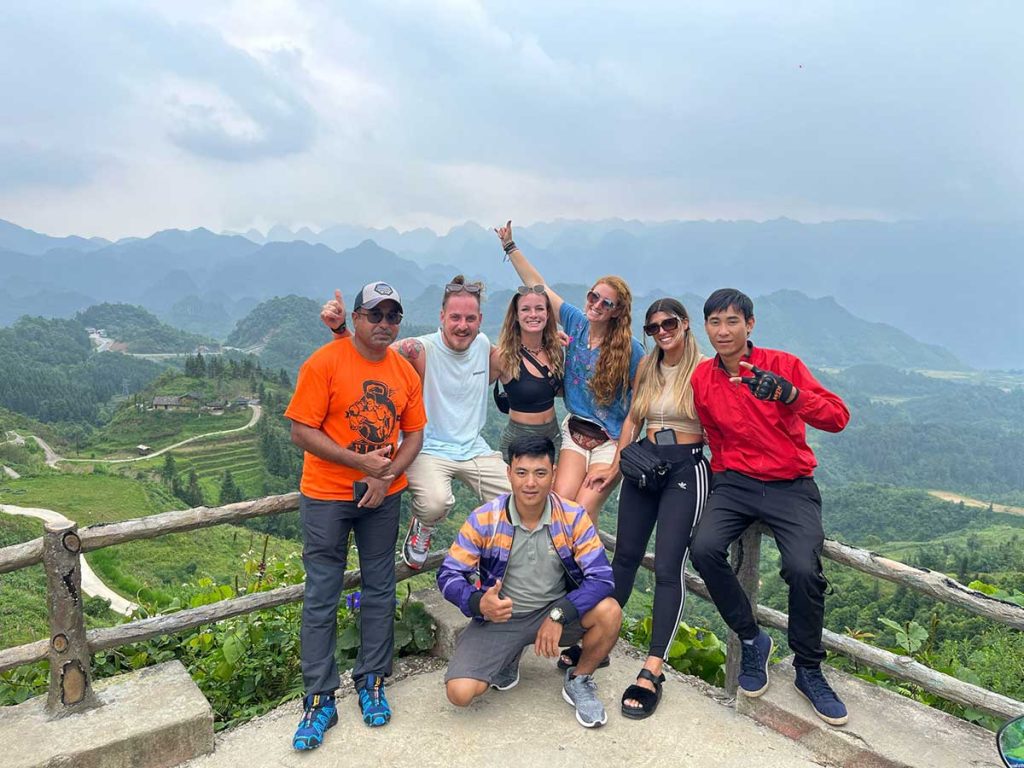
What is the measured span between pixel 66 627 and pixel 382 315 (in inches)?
89.8

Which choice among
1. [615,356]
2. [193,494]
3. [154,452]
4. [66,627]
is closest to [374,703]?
[66,627]

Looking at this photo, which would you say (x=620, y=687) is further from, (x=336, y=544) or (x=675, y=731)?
(x=336, y=544)

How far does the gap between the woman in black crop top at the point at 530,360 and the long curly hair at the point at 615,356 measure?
30 cm

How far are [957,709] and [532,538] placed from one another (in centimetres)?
274

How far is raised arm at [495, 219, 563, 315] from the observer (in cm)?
463

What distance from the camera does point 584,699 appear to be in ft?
12.0

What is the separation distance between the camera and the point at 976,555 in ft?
170

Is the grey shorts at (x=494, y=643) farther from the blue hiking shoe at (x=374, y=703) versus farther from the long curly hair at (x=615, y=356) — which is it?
the long curly hair at (x=615, y=356)

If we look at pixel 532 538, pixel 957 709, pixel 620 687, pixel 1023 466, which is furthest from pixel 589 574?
pixel 1023 466

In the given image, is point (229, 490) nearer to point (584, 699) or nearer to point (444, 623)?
point (444, 623)

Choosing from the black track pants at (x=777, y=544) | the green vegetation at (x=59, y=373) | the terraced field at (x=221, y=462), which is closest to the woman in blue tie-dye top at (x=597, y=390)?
the black track pants at (x=777, y=544)

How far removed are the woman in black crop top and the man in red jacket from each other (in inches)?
40.9

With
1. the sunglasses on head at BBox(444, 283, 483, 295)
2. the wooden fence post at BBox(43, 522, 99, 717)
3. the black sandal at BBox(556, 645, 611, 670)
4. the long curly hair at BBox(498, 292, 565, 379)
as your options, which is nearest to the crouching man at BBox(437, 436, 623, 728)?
the black sandal at BBox(556, 645, 611, 670)

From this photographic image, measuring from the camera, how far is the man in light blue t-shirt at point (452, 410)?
424 cm
